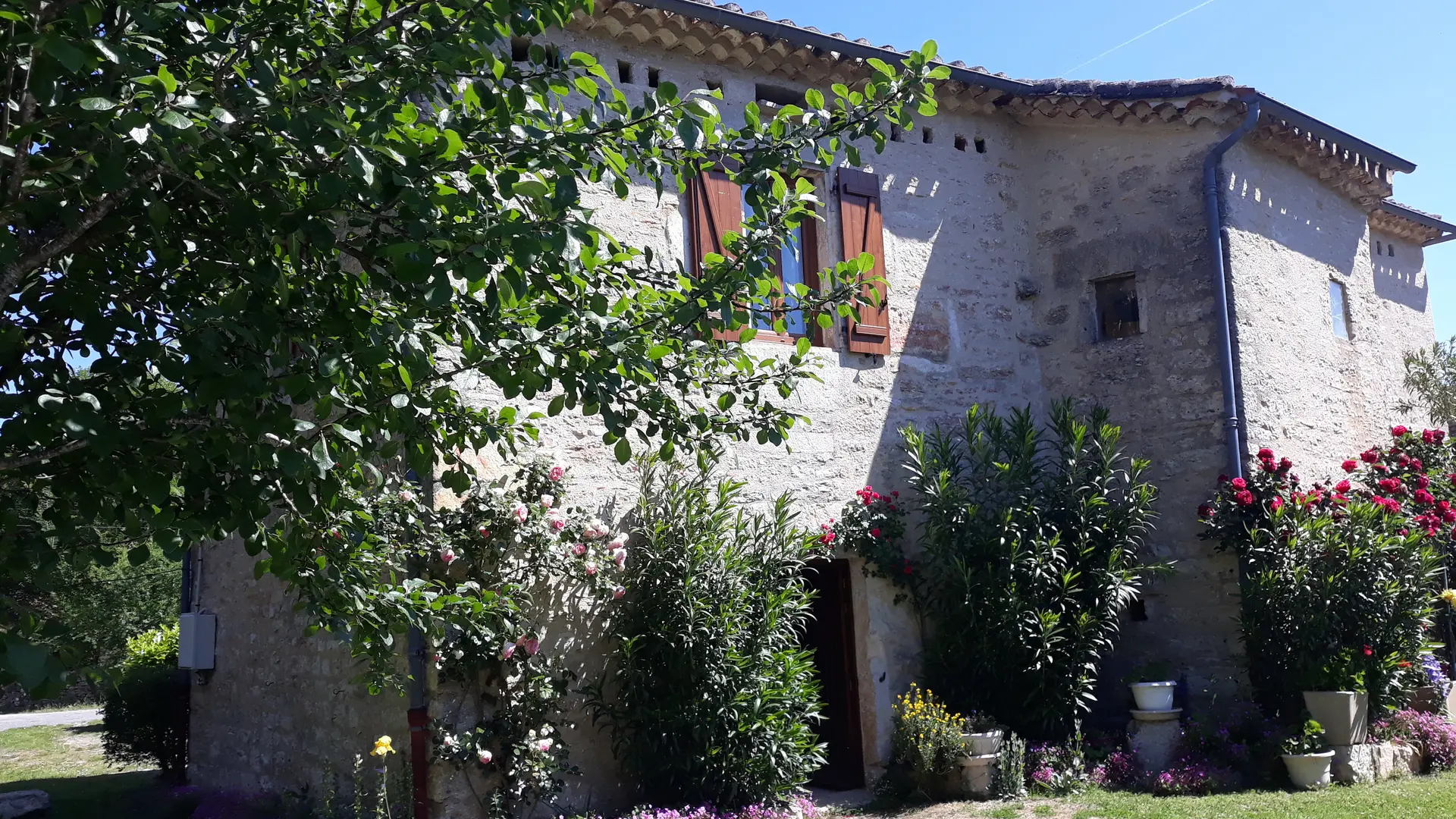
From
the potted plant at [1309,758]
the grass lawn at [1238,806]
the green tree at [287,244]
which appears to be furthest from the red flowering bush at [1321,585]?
the green tree at [287,244]

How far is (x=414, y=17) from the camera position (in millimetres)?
3605

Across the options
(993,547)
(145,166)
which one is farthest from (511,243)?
(993,547)

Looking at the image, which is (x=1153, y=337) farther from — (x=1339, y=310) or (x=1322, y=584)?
(x=1339, y=310)

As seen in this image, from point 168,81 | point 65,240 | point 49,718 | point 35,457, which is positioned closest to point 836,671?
point 35,457

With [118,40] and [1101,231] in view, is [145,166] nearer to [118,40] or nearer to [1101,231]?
[118,40]

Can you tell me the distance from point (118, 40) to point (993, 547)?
6484 mm

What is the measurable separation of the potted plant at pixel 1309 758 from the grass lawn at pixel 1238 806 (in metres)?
0.11

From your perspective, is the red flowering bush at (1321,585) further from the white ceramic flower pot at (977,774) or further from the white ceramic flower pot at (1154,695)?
the white ceramic flower pot at (977,774)

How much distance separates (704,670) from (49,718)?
1613 cm

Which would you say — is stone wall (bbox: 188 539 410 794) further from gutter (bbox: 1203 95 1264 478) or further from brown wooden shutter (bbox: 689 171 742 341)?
gutter (bbox: 1203 95 1264 478)

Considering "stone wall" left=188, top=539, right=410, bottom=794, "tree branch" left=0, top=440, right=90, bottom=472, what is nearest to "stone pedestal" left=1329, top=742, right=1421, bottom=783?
"stone wall" left=188, top=539, right=410, bottom=794

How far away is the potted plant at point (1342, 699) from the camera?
25.0ft

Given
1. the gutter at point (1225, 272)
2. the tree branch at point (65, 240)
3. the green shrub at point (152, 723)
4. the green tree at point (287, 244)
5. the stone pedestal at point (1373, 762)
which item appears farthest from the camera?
the green shrub at point (152, 723)

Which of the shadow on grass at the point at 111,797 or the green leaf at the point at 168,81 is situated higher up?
the green leaf at the point at 168,81
